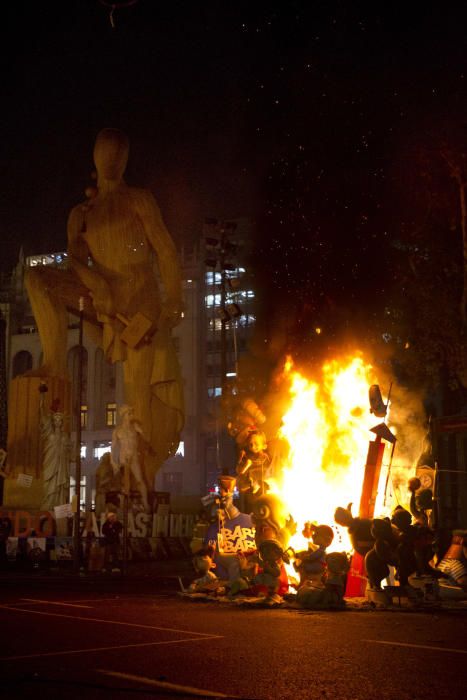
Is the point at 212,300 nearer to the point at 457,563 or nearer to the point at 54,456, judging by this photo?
the point at 54,456

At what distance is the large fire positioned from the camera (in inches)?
588

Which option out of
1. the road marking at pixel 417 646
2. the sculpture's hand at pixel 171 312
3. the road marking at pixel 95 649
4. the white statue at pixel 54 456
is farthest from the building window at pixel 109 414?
the road marking at pixel 417 646

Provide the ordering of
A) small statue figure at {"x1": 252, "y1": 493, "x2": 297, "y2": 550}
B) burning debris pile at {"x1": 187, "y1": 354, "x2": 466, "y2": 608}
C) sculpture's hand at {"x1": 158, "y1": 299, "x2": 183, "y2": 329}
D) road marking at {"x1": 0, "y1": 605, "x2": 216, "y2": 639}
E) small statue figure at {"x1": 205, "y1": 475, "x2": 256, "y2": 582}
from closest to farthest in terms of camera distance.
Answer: road marking at {"x1": 0, "y1": 605, "x2": 216, "y2": 639} < burning debris pile at {"x1": 187, "y1": 354, "x2": 466, "y2": 608} < small statue figure at {"x1": 252, "y1": 493, "x2": 297, "y2": 550} < small statue figure at {"x1": 205, "y1": 475, "x2": 256, "y2": 582} < sculpture's hand at {"x1": 158, "y1": 299, "x2": 183, "y2": 329}

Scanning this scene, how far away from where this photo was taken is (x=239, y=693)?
6.22 meters

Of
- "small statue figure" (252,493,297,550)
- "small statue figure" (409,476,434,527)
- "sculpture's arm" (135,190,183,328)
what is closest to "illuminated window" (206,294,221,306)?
"sculpture's arm" (135,190,183,328)

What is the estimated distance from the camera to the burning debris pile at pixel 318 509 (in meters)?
12.7

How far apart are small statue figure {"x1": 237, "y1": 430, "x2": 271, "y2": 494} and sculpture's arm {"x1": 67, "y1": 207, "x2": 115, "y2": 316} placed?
53.5ft

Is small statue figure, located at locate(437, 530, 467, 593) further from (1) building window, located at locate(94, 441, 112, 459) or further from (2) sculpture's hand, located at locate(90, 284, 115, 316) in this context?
(1) building window, located at locate(94, 441, 112, 459)

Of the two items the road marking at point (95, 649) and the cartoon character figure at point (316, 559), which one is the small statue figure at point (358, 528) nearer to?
the cartoon character figure at point (316, 559)

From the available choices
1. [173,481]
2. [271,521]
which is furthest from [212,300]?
[271,521]

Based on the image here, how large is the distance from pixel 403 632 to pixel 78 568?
14.2 m

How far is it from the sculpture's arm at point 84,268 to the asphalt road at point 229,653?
1929 cm

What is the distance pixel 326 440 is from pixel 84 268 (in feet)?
58.9

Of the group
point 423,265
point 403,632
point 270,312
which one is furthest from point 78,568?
point 403,632
